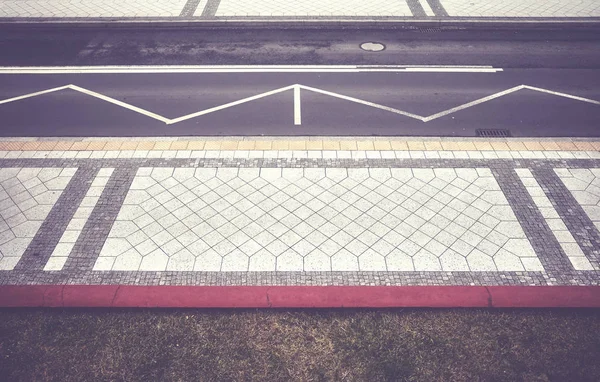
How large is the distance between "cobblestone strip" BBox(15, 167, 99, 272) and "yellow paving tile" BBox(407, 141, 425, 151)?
664cm

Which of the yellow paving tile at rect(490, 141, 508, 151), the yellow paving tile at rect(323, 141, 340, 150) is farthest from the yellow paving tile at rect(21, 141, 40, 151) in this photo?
the yellow paving tile at rect(490, 141, 508, 151)

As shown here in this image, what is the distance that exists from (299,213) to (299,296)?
72.2 inches

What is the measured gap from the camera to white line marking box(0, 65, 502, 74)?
40.1 ft

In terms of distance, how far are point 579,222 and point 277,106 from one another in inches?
274

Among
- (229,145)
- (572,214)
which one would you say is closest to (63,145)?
(229,145)

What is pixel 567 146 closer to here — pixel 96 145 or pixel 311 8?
pixel 311 8

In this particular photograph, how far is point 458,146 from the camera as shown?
30.4ft

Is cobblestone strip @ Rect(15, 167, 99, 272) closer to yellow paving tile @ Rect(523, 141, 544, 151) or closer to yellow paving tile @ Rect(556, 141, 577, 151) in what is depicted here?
yellow paving tile @ Rect(523, 141, 544, 151)

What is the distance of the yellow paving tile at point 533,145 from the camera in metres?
9.19

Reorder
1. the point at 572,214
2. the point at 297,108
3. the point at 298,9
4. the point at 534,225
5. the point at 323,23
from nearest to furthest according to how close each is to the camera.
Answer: the point at 534,225
the point at 572,214
the point at 297,108
the point at 323,23
the point at 298,9

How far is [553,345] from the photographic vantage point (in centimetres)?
571

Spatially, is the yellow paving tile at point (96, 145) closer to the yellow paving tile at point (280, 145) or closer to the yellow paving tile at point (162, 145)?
the yellow paving tile at point (162, 145)

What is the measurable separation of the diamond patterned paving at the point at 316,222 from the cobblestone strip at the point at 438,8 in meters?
8.79

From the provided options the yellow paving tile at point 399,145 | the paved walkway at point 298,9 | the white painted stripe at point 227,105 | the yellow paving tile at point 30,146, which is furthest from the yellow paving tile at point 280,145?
the paved walkway at point 298,9
